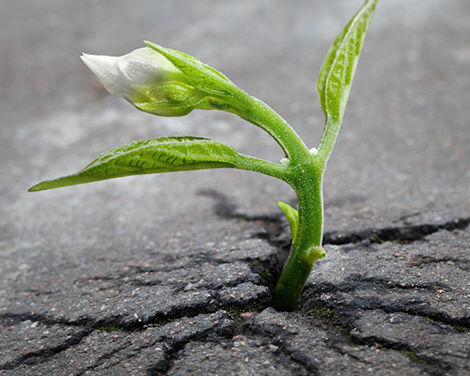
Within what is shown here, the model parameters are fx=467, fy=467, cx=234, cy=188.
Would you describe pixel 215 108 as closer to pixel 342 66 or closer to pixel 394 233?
pixel 342 66

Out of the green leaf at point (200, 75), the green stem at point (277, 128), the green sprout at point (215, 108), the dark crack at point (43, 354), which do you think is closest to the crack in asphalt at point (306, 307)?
the dark crack at point (43, 354)

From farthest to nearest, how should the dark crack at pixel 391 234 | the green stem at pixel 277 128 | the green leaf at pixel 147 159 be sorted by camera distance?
1. the dark crack at pixel 391 234
2. the green stem at pixel 277 128
3. the green leaf at pixel 147 159

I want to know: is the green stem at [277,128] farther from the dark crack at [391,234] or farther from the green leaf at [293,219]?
the dark crack at [391,234]

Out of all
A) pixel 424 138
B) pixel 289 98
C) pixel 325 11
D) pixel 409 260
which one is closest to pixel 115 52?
pixel 289 98

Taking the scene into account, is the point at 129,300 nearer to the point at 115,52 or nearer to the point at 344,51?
the point at 344,51

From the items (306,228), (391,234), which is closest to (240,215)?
(391,234)

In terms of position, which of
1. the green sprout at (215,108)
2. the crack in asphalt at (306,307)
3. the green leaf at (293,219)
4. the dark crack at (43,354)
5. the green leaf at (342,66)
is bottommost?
the dark crack at (43,354)

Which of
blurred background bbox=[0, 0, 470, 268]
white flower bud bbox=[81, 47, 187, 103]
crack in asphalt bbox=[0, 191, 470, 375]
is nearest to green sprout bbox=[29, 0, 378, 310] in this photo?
white flower bud bbox=[81, 47, 187, 103]
